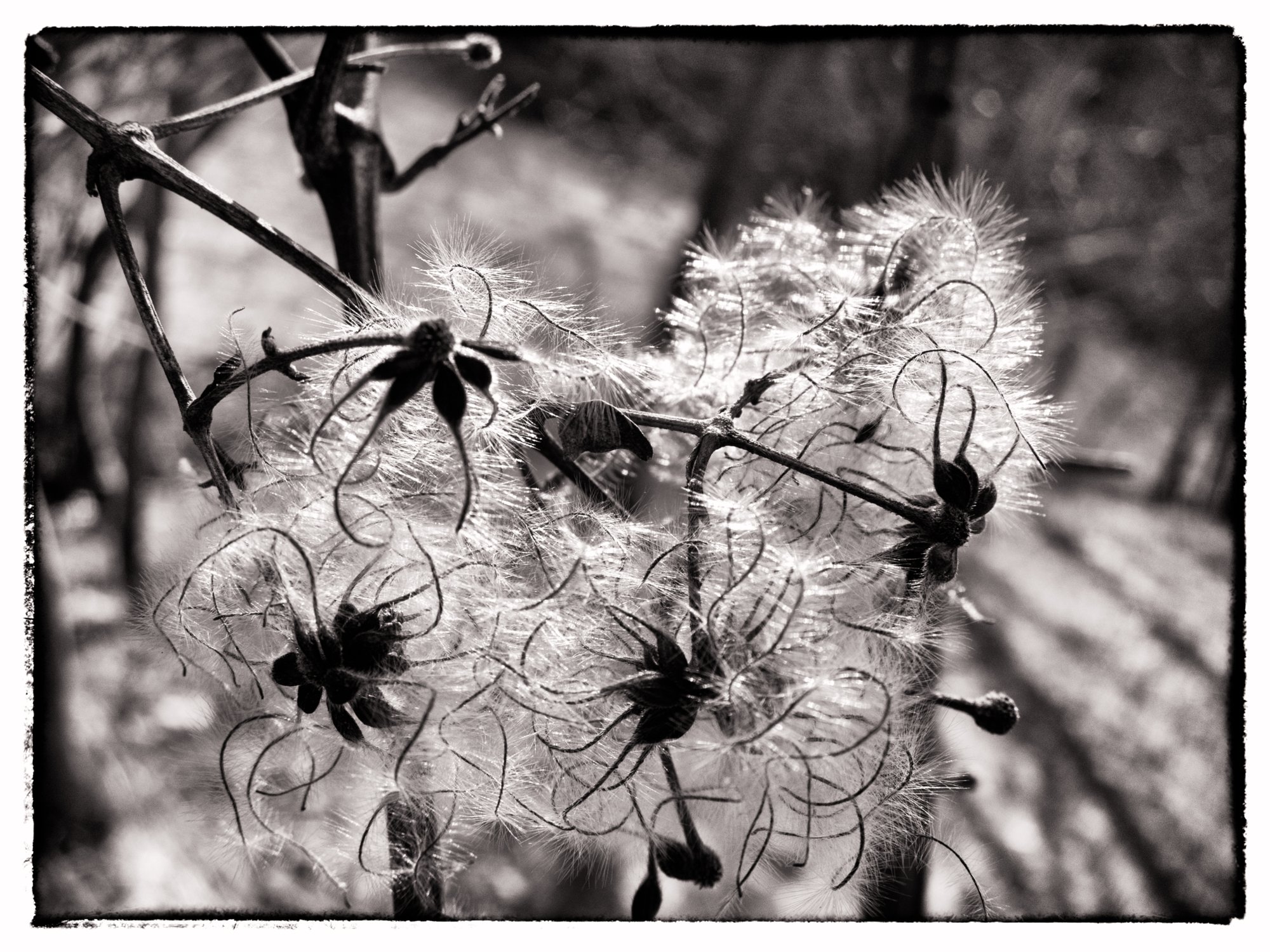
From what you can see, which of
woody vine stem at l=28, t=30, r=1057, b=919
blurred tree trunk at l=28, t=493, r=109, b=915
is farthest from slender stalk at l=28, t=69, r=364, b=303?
blurred tree trunk at l=28, t=493, r=109, b=915

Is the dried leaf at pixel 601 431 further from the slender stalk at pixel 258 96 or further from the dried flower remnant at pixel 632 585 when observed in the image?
the slender stalk at pixel 258 96

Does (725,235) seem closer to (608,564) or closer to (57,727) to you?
(608,564)

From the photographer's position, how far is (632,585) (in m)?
0.31

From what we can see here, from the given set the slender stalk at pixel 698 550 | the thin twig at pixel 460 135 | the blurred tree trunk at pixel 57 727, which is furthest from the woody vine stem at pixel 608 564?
the blurred tree trunk at pixel 57 727

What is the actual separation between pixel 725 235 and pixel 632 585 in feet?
0.76

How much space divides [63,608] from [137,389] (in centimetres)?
36

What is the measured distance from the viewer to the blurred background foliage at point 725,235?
67 cm

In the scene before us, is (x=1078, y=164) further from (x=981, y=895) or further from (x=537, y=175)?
(x=981, y=895)

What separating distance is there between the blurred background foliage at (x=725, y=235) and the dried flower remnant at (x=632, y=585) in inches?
1.9

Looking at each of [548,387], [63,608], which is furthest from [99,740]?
[548,387]

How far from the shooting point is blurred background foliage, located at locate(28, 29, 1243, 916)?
67cm

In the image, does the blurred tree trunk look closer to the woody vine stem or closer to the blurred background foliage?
the blurred background foliage

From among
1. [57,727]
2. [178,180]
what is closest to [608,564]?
[178,180]

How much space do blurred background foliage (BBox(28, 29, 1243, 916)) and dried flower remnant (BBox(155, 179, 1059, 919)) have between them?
5 centimetres
